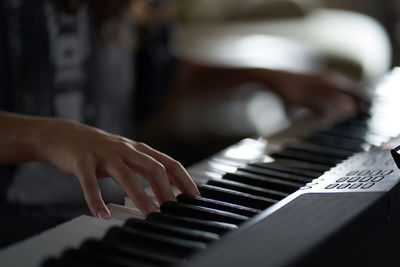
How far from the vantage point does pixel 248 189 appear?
722 millimetres

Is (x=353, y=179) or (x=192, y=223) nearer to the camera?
(x=192, y=223)

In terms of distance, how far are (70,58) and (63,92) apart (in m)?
0.08

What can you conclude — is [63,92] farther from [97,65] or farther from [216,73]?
[216,73]

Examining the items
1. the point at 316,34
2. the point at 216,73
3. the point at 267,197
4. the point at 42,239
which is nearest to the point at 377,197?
the point at 267,197

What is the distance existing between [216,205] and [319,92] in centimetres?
70

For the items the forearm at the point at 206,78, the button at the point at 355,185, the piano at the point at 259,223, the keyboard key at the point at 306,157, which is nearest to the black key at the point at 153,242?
the piano at the point at 259,223

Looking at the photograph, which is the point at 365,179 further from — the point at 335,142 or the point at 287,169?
the point at 335,142

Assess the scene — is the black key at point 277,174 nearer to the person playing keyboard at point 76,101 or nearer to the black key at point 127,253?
the person playing keyboard at point 76,101

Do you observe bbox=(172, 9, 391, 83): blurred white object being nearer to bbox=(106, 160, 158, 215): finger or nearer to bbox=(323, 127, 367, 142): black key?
bbox=(323, 127, 367, 142): black key

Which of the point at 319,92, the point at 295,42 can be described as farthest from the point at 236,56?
the point at 319,92

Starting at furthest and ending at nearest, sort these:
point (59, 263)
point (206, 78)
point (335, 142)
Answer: point (206, 78) < point (335, 142) < point (59, 263)

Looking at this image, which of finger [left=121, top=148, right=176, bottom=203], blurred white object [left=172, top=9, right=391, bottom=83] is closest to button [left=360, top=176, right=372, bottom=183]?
finger [left=121, top=148, right=176, bottom=203]

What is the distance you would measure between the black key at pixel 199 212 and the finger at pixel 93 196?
0.21ft

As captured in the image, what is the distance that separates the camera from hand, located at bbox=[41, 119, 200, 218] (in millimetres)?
648
